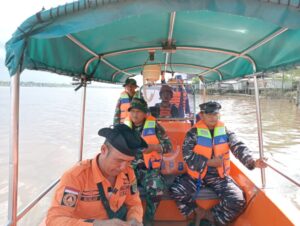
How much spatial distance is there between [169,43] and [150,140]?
1176 millimetres

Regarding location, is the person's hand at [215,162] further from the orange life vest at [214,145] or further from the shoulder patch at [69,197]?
the shoulder patch at [69,197]

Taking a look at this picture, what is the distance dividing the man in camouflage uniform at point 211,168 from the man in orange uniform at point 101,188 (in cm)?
113

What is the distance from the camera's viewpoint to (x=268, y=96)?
131 feet

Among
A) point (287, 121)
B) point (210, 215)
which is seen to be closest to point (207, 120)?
point (210, 215)

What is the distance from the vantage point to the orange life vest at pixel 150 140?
10.8 feet

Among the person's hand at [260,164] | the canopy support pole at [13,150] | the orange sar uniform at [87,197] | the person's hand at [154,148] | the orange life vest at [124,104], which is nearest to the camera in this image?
the orange sar uniform at [87,197]

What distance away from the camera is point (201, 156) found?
2992 millimetres

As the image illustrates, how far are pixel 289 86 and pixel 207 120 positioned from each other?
41906 mm

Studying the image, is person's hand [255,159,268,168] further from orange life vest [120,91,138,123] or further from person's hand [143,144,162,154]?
orange life vest [120,91,138,123]

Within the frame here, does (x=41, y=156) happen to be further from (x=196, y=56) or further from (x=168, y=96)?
(x=196, y=56)

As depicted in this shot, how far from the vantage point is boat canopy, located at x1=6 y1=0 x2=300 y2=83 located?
1394 millimetres

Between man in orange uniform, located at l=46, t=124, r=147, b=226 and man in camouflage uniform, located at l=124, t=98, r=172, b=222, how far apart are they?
1.11 metres

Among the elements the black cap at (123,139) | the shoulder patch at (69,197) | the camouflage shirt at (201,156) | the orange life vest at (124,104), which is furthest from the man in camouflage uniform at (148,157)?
the orange life vest at (124,104)

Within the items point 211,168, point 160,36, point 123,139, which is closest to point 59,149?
point 211,168
